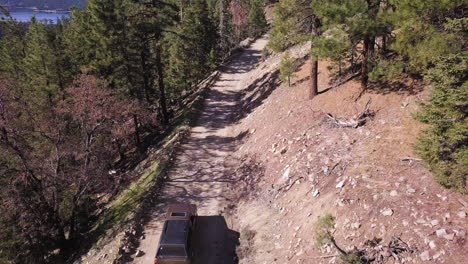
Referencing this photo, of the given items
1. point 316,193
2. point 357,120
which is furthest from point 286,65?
point 316,193

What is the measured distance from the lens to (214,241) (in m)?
14.4

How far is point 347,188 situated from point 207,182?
920 cm

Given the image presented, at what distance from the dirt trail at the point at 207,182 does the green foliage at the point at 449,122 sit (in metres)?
8.69

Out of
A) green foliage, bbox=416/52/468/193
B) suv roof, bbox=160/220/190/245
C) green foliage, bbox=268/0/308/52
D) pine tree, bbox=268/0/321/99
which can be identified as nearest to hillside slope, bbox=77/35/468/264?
green foliage, bbox=416/52/468/193

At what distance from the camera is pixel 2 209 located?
16797 mm

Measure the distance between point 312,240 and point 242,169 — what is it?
8.40 meters

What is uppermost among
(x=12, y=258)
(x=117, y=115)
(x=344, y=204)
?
(x=117, y=115)

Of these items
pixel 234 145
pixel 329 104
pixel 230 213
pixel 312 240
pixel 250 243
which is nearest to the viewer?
pixel 312 240

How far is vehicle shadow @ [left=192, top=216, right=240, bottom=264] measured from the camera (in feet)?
44.2

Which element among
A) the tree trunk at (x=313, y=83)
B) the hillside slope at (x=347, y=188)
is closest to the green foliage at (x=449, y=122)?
the hillside slope at (x=347, y=188)

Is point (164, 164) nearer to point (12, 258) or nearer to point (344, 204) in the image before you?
point (12, 258)

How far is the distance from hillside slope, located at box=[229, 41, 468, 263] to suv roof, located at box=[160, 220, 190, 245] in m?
2.55

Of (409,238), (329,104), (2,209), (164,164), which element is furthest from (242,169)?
(2,209)

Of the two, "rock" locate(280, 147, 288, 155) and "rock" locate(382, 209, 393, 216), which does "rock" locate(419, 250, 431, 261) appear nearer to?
"rock" locate(382, 209, 393, 216)
